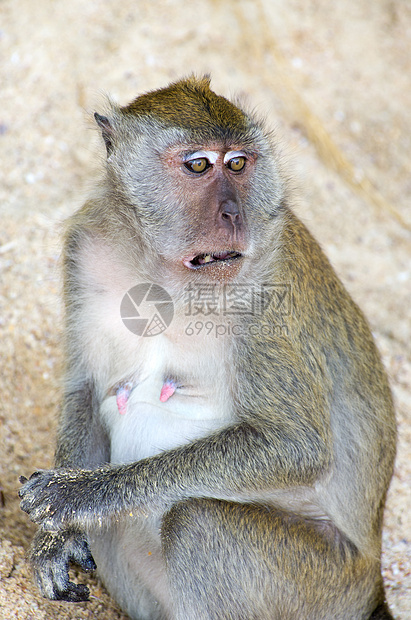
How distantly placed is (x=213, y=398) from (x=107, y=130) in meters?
1.43

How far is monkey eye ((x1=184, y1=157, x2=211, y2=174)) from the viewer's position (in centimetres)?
322

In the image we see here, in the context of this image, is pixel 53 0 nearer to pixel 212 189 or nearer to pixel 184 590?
pixel 212 189

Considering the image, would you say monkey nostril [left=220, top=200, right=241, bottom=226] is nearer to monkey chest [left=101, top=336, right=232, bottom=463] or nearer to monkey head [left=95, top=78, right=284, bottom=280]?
monkey head [left=95, top=78, right=284, bottom=280]

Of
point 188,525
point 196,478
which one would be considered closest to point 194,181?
point 196,478

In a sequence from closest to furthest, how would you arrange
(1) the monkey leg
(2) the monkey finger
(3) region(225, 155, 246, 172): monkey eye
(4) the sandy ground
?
1. (1) the monkey leg
2. (3) region(225, 155, 246, 172): monkey eye
3. (2) the monkey finger
4. (4) the sandy ground

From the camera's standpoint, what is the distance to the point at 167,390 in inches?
139

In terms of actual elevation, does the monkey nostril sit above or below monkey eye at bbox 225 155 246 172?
below

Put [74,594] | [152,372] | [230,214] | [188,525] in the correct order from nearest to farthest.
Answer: [230,214] < [188,525] < [74,594] < [152,372]

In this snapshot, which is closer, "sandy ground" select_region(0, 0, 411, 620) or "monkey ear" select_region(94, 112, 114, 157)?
"monkey ear" select_region(94, 112, 114, 157)

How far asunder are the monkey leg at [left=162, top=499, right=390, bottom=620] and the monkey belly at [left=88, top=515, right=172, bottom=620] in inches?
12.6

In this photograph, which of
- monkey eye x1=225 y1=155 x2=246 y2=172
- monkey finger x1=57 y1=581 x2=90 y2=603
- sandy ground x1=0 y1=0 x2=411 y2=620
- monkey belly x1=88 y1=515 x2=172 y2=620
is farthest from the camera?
sandy ground x1=0 y1=0 x2=411 y2=620

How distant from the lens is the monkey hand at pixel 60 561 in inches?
137

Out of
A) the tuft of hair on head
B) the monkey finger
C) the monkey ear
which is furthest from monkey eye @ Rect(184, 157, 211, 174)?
the monkey finger

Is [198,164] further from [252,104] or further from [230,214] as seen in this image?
[252,104]
